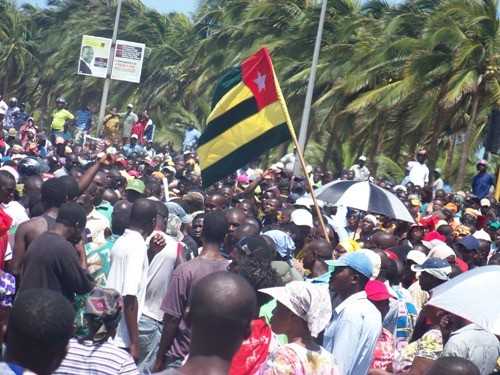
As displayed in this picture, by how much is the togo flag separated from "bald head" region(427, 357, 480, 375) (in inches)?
260

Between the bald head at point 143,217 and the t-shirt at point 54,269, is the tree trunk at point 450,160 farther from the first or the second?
A: the t-shirt at point 54,269

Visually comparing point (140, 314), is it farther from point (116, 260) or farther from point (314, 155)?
point (314, 155)

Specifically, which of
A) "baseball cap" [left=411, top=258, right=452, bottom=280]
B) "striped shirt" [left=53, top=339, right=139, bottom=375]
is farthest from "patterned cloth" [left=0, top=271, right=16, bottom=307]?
"baseball cap" [left=411, top=258, right=452, bottom=280]

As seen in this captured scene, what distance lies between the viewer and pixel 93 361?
4.98 metres

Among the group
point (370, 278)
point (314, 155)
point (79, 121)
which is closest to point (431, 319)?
point (370, 278)

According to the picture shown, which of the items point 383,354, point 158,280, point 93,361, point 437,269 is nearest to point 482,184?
point 437,269

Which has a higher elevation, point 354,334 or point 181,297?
point 354,334

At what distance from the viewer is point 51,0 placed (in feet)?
197

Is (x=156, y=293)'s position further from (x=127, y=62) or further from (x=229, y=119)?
(x=127, y=62)

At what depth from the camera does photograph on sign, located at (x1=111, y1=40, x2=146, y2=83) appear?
42062 millimetres

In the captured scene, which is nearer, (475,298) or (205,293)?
(205,293)

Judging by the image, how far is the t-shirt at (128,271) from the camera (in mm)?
7371

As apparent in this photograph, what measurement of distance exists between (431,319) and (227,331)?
2986 millimetres

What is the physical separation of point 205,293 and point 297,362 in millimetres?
1220
